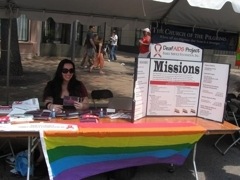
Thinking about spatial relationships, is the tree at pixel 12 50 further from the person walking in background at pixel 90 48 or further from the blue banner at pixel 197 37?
the blue banner at pixel 197 37

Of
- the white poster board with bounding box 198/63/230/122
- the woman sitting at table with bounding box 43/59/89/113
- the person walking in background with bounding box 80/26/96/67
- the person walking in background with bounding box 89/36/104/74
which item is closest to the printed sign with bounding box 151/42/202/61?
the white poster board with bounding box 198/63/230/122

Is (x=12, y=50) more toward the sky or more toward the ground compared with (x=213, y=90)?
more toward the sky

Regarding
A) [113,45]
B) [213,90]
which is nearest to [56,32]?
[113,45]

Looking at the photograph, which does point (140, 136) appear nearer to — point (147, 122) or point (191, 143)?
point (147, 122)

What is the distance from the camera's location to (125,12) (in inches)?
257

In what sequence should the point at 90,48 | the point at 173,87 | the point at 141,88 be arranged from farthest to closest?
the point at 90,48 < the point at 173,87 < the point at 141,88

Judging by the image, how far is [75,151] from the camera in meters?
3.79

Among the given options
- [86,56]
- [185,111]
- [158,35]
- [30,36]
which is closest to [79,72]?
[86,56]

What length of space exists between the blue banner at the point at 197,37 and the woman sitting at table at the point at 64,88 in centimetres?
275

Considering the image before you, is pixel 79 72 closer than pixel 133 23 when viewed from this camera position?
No

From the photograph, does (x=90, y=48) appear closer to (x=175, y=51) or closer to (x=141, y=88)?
(x=175, y=51)

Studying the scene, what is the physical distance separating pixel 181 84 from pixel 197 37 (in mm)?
3097

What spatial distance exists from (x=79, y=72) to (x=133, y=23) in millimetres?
6088

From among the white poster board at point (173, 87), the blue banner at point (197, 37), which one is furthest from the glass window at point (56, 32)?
the white poster board at point (173, 87)
